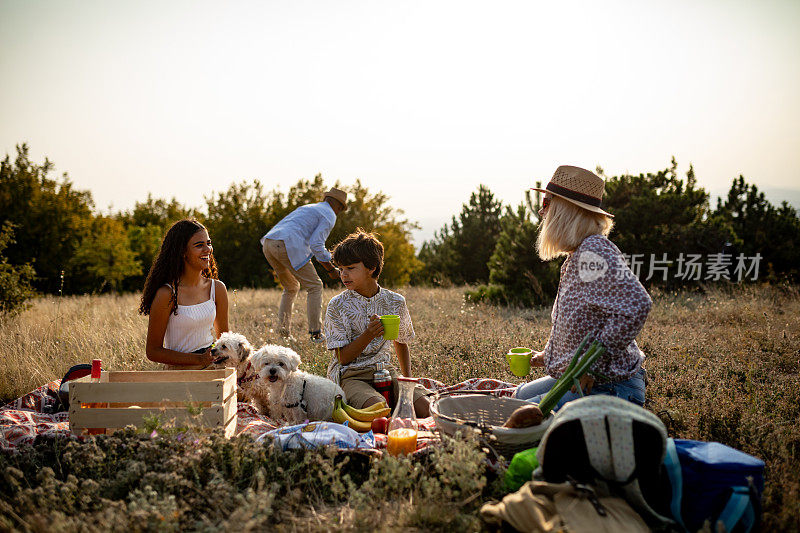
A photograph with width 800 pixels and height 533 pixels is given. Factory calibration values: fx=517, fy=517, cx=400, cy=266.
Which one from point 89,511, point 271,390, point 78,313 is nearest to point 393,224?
point 78,313

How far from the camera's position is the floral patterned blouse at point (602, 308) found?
3080mm

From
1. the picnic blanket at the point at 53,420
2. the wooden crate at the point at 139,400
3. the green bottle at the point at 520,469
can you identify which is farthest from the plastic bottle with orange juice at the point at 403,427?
the wooden crate at the point at 139,400

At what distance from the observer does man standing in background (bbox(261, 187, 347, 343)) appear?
793 centimetres

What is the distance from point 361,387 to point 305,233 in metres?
4.32

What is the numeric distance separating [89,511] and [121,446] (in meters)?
0.66

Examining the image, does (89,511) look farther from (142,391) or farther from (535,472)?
(535,472)

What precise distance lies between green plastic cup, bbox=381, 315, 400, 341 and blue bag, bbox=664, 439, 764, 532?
6.50 feet

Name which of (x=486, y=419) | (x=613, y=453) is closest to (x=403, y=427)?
(x=486, y=419)

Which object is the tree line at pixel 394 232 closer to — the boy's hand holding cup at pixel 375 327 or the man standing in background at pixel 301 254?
the man standing in background at pixel 301 254

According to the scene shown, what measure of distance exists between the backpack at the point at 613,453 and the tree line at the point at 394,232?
8470mm

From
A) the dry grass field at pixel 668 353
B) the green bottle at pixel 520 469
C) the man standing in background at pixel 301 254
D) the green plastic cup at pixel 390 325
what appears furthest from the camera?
the man standing in background at pixel 301 254

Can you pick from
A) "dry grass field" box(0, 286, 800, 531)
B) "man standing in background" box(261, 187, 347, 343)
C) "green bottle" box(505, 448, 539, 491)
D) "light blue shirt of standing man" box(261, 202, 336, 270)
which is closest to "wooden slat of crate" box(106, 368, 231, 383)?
"dry grass field" box(0, 286, 800, 531)

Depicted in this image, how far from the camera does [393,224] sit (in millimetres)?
19438

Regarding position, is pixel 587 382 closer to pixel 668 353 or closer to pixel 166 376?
pixel 166 376
